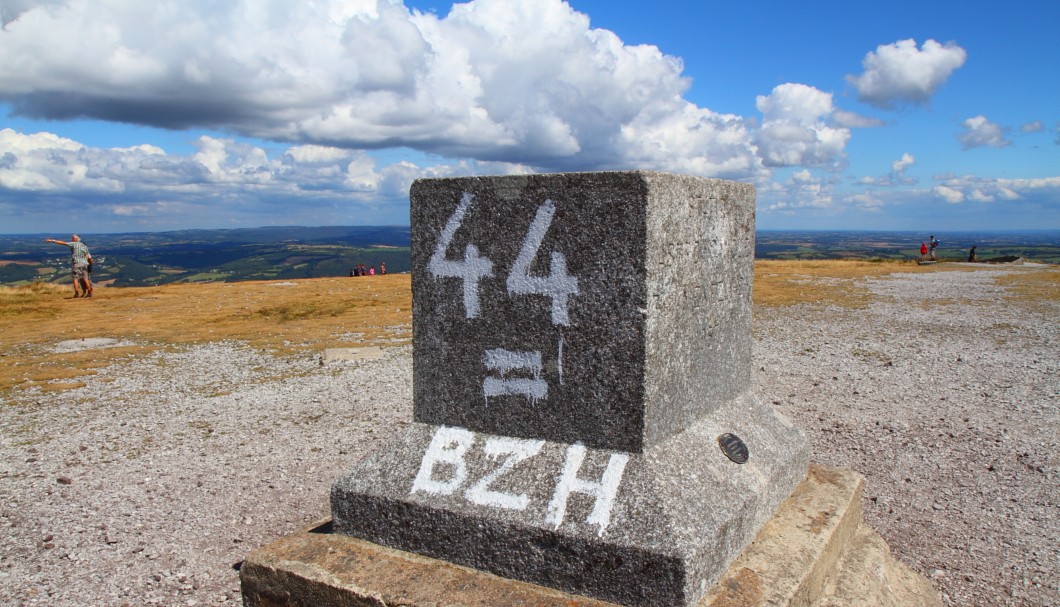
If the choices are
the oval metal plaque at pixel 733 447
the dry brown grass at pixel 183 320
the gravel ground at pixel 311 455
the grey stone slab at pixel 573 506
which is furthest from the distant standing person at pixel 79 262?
the oval metal plaque at pixel 733 447

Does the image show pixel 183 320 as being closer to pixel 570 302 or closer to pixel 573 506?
pixel 570 302

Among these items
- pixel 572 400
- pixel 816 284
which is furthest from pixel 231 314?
pixel 816 284

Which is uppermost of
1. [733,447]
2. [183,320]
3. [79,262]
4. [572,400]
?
[572,400]

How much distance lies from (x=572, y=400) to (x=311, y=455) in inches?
196

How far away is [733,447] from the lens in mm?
3611

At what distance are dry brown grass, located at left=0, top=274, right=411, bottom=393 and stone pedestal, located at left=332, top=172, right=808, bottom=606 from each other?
10.0m

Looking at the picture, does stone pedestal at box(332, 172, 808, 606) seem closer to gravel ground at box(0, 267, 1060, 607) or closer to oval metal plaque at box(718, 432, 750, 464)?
oval metal plaque at box(718, 432, 750, 464)

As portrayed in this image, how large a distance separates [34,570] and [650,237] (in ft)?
16.4

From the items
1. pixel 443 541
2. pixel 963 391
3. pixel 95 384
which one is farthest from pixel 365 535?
pixel 95 384

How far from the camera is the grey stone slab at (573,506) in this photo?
2.90m

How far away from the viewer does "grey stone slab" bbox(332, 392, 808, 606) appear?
290 centimetres

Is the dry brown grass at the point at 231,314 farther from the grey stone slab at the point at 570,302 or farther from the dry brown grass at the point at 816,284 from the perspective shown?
the grey stone slab at the point at 570,302

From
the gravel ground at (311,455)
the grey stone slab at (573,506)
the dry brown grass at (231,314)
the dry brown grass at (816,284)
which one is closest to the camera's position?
the grey stone slab at (573,506)

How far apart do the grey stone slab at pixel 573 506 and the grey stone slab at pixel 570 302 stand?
118 mm
